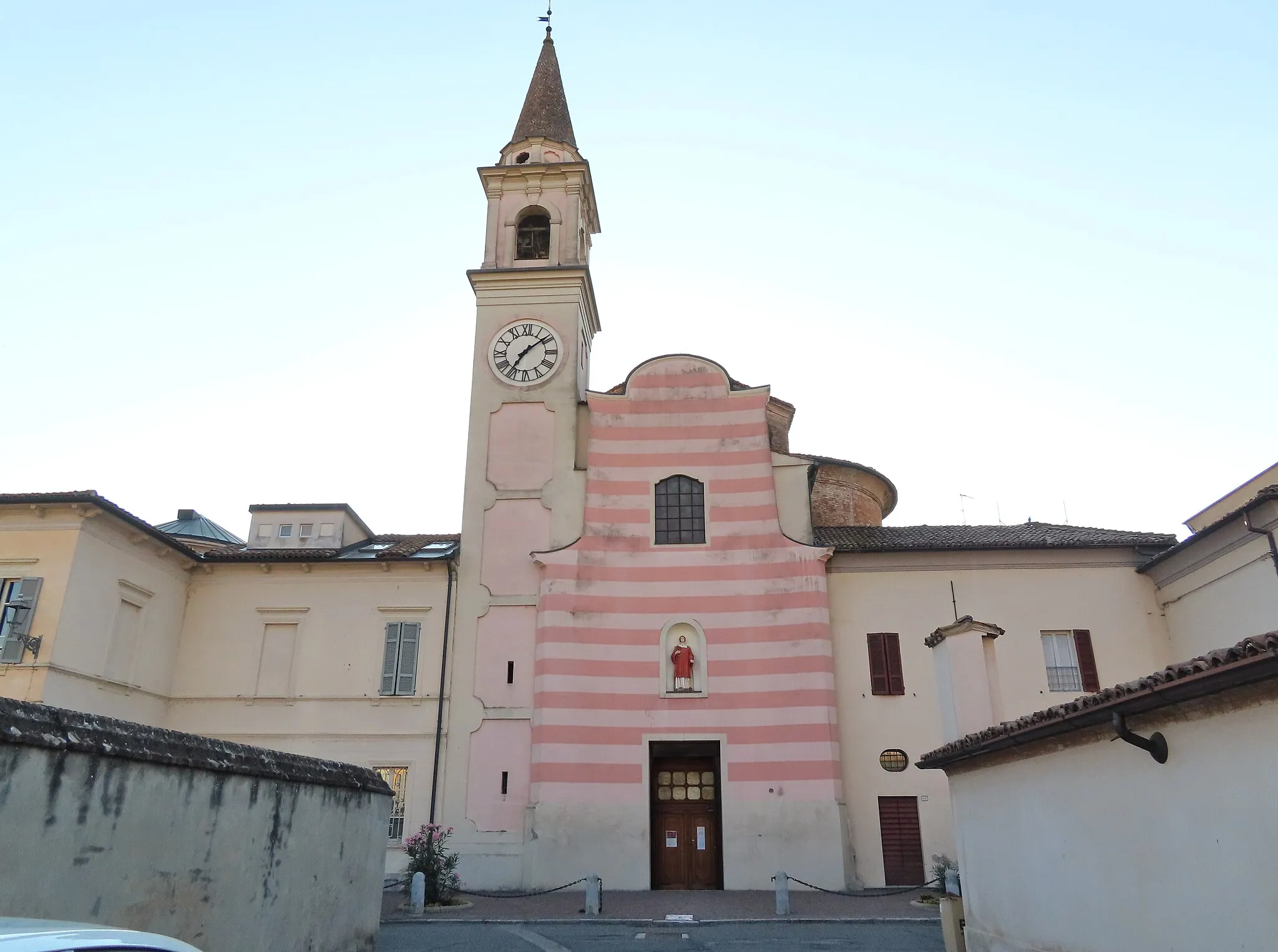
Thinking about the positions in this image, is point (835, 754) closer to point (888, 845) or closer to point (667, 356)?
point (888, 845)

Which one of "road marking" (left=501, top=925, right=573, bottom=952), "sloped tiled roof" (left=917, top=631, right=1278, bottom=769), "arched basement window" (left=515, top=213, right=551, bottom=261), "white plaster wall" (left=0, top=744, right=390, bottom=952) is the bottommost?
"road marking" (left=501, top=925, right=573, bottom=952)

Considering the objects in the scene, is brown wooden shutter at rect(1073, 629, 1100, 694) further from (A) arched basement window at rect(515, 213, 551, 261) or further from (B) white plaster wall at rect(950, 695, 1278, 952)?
(A) arched basement window at rect(515, 213, 551, 261)

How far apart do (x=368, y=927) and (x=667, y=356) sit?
16490 mm

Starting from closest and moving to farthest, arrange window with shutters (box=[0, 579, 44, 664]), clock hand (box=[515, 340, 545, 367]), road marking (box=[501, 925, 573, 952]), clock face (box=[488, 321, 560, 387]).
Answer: road marking (box=[501, 925, 573, 952]) < window with shutters (box=[0, 579, 44, 664]) < clock face (box=[488, 321, 560, 387]) < clock hand (box=[515, 340, 545, 367])

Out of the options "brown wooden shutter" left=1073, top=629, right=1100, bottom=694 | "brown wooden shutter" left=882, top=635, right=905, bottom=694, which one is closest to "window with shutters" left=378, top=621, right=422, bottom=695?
"brown wooden shutter" left=882, top=635, right=905, bottom=694

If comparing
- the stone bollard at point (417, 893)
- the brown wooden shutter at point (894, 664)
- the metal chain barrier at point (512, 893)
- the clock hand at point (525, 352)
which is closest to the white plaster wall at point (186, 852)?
the stone bollard at point (417, 893)

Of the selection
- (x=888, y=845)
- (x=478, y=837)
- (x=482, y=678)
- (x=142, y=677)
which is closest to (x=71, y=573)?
(x=142, y=677)

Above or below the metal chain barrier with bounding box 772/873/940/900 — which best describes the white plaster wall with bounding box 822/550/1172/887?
above

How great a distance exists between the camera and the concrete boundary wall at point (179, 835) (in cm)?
584

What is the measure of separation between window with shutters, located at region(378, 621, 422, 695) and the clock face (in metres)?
6.93

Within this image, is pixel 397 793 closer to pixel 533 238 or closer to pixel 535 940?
pixel 535 940

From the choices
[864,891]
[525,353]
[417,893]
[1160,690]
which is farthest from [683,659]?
[1160,690]

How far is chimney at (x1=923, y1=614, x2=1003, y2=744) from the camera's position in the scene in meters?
13.4

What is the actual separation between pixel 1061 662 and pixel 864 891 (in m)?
6.91
